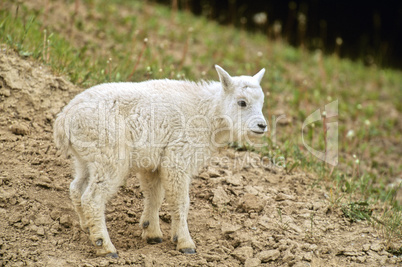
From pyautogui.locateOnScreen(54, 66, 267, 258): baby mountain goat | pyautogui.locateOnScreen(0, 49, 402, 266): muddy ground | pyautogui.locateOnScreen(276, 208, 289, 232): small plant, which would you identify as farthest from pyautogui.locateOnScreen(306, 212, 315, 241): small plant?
pyautogui.locateOnScreen(54, 66, 267, 258): baby mountain goat

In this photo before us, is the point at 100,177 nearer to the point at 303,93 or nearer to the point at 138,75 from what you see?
the point at 138,75

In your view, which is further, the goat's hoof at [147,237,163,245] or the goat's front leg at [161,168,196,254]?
the goat's hoof at [147,237,163,245]

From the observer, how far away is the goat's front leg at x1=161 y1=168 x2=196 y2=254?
5012mm

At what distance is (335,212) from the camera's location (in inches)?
233

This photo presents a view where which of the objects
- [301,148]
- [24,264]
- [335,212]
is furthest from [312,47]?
[24,264]

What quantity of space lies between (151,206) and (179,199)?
0.49 metres

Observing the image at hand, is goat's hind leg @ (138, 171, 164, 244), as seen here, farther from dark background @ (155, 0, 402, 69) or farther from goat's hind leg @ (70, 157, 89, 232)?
dark background @ (155, 0, 402, 69)

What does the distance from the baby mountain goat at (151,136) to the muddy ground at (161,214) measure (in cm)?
35

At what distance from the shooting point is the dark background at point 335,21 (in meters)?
15.4

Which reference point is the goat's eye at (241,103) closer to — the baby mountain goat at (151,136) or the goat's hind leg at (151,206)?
the baby mountain goat at (151,136)

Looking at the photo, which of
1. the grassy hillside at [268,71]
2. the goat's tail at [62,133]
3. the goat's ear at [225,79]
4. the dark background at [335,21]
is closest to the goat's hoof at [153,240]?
the goat's tail at [62,133]

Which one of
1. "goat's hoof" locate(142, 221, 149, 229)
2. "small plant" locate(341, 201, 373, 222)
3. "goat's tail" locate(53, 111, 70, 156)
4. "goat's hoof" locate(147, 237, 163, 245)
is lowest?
"goat's hoof" locate(147, 237, 163, 245)

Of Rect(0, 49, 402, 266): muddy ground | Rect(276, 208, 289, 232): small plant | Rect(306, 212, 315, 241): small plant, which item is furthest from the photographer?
Rect(276, 208, 289, 232): small plant

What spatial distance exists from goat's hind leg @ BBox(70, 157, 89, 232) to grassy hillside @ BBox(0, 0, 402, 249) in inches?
95.4
